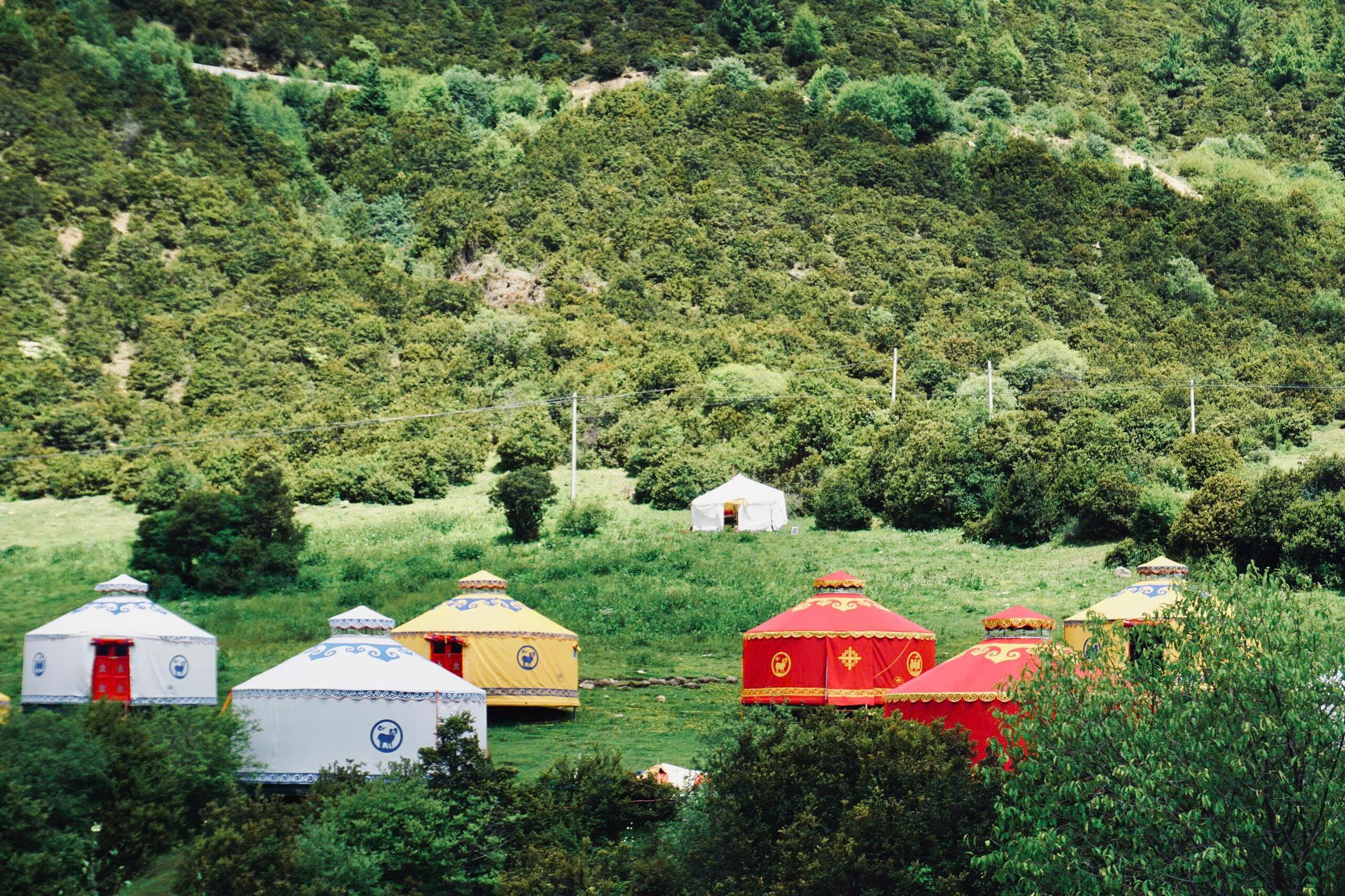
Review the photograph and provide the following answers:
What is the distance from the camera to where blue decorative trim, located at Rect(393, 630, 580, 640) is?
89.1ft

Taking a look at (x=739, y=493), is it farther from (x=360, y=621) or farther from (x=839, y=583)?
(x=360, y=621)

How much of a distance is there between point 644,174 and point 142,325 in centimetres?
Answer: 3268

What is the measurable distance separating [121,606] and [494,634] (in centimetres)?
576

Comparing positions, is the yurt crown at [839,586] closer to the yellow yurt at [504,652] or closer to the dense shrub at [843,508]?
the yellow yurt at [504,652]

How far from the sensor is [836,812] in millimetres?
17875

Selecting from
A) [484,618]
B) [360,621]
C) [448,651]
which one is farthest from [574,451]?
[360,621]

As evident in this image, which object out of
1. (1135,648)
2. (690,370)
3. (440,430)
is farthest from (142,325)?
(1135,648)

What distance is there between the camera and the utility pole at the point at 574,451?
48812mm

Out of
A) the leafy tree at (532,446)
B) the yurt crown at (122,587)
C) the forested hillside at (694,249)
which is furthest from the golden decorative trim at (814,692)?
the leafy tree at (532,446)

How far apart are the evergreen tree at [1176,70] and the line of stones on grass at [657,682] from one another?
100m

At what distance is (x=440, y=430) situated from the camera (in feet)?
204

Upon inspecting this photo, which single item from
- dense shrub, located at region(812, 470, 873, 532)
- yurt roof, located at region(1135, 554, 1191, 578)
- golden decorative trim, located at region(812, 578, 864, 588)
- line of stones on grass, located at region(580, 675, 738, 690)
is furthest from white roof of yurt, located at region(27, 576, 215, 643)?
dense shrub, located at region(812, 470, 873, 532)

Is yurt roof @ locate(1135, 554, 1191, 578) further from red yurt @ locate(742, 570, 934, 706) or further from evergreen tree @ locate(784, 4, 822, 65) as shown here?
evergreen tree @ locate(784, 4, 822, 65)

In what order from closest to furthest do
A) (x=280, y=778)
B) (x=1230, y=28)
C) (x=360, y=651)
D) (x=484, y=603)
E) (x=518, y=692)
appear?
(x=280, y=778) < (x=360, y=651) < (x=518, y=692) < (x=484, y=603) < (x=1230, y=28)
